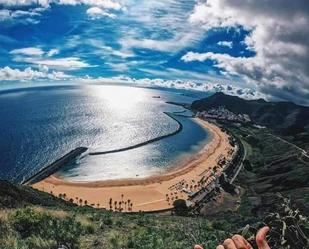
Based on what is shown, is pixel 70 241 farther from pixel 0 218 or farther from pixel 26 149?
pixel 26 149

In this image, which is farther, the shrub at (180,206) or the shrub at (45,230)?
the shrub at (180,206)

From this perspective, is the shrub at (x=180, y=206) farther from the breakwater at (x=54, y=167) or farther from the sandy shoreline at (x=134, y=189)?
the breakwater at (x=54, y=167)

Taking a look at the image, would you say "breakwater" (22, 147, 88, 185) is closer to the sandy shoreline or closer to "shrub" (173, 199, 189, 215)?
the sandy shoreline

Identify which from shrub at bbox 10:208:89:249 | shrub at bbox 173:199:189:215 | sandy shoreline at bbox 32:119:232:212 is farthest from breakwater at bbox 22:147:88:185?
shrub at bbox 10:208:89:249

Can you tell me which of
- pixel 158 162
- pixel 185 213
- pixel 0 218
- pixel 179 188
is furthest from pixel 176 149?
pixel 0 218

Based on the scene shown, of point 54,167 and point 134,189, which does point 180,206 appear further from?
point 54,167

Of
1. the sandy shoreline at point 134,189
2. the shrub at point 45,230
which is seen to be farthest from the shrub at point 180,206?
the shrub at point 45,230
